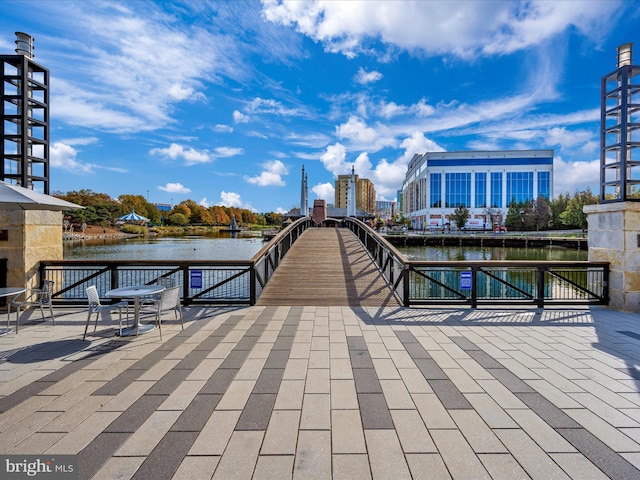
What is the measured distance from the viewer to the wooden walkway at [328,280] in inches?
317

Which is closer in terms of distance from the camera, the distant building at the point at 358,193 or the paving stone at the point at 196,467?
the paving stone at the point at 196,467

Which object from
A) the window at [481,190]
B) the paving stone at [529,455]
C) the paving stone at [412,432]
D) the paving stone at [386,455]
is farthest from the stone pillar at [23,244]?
the window at [481,190]

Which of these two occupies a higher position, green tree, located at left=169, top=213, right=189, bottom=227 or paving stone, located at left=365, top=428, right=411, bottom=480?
green tree, located at left=169, top=213, right=189, bottom=227

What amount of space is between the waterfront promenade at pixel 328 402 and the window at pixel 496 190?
78.2 meters

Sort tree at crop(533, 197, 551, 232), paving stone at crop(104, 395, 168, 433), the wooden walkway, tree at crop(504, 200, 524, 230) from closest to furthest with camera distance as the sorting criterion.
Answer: paving stone at crop(104, 395, 168, 433) → the wooden walkway → tree at crop(533, 197, 551, 232) → tree at crop(504, 200, 524, 230)

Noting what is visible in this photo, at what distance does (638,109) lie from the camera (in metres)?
6.96

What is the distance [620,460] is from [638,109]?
804 cm

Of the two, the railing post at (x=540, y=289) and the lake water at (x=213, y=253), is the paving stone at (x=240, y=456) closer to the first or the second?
the railing post at (x=540, y=289)

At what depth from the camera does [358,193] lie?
160m

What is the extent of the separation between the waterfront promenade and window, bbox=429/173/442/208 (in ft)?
249

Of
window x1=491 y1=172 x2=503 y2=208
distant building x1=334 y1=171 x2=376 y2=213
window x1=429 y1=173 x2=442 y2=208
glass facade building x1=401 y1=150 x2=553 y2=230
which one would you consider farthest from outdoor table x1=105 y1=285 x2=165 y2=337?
distant building x1=334 y1=171 x2=376 y2=213

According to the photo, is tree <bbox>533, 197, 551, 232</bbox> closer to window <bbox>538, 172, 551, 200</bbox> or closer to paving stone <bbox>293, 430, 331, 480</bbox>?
window <bbox>538, 172, 551, 200</bbox>

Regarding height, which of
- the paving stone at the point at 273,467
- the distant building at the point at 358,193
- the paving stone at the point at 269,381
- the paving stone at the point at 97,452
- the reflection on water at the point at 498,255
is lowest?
the reflection on water at the point at 498,255

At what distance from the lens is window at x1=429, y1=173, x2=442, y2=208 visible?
7662 centimetres
